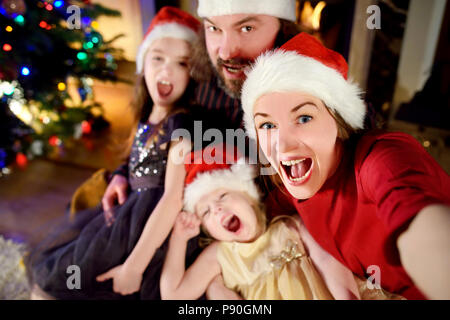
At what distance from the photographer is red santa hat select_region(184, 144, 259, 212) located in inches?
35.1

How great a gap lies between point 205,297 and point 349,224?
46cm

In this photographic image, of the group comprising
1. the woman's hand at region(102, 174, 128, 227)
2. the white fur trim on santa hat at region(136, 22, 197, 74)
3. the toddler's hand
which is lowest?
the toddler's hand

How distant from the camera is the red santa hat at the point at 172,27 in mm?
1008

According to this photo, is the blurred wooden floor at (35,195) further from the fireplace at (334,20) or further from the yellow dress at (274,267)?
the fireplace at (334,20)

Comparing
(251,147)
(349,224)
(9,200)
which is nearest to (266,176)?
(251,147)

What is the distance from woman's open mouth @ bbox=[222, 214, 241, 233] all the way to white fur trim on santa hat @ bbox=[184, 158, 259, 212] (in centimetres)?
7

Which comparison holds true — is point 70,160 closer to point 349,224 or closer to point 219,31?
point 219,31

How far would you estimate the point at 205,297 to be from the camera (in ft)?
3.10

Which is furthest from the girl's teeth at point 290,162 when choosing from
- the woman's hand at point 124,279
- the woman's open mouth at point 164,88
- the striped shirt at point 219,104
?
the woman's hand at point 124,279

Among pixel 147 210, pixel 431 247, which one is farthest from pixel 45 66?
pixel 431 247

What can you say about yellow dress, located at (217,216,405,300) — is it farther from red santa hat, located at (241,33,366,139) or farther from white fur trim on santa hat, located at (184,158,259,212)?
red santa hat, located at (241,33,366,139)

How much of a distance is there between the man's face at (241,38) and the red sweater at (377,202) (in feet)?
1.11

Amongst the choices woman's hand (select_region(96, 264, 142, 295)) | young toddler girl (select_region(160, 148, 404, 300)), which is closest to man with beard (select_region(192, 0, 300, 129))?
young toddler girl (select_region(160, 148, 404, 300))

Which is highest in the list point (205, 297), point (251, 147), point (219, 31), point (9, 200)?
point (219, 31)
